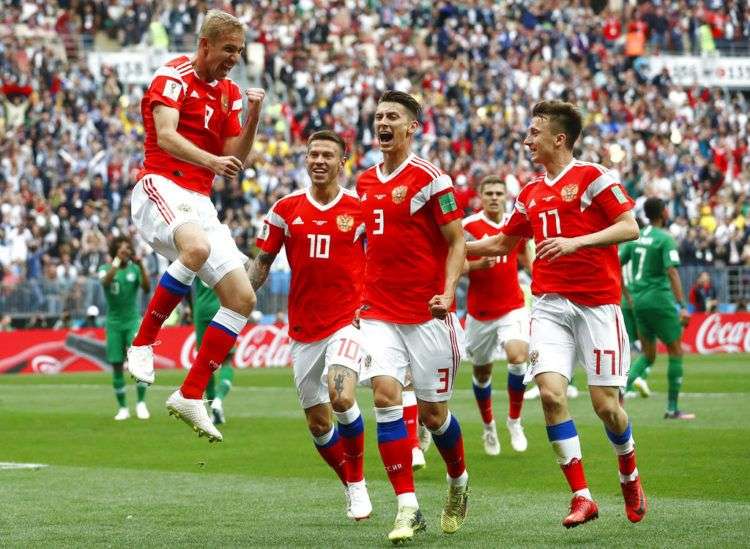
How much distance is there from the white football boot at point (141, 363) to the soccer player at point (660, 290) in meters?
9.39

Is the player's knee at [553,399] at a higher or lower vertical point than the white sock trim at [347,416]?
higher

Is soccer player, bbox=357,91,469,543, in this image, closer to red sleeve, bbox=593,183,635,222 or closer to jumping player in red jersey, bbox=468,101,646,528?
jumping player in red jersey, bbox=468,101,646,528

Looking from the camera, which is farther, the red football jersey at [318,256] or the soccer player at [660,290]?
the soccer player at [660,290]

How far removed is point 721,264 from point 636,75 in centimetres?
1143

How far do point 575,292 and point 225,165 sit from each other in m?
2.49

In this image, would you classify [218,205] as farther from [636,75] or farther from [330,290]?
[330,290]

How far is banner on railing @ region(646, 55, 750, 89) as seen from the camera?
4584cm

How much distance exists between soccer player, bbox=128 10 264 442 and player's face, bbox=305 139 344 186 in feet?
2.66

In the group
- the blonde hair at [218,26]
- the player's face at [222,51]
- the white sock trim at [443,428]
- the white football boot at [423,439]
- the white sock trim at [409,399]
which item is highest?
the blonde hair at [218,26]

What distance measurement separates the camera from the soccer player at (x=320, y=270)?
33.8ft

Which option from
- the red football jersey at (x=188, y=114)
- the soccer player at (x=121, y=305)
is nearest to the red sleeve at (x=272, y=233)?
the red football jersey at (x=188, y=114)

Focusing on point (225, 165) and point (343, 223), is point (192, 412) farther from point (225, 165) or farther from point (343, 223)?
point (343, 223)

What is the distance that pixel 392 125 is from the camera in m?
9.53

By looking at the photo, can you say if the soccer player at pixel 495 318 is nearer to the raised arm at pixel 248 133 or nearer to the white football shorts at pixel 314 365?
the white football shorts at pixel 314 365
